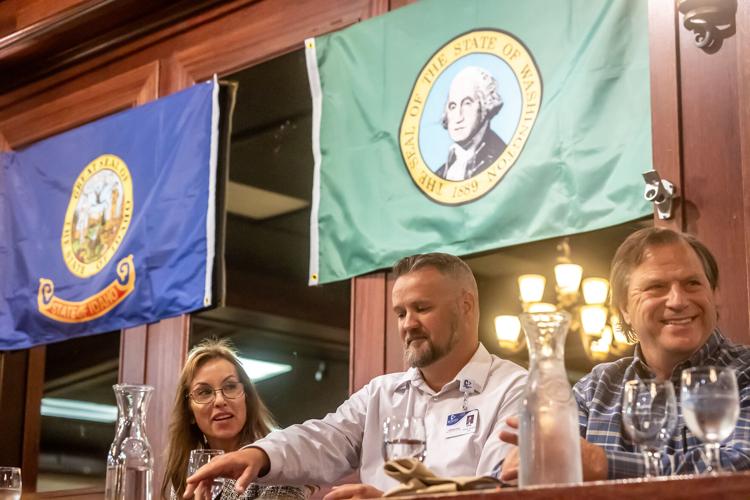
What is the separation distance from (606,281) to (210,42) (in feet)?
7.80

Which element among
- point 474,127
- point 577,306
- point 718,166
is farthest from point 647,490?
point 577,306

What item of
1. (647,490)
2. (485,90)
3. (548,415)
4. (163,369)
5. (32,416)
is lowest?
(647,490)

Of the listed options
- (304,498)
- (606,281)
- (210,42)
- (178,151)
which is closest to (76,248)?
(178,151)

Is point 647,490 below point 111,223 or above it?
below

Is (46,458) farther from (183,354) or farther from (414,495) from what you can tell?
(414,495)

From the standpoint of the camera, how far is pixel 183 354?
4250 mm

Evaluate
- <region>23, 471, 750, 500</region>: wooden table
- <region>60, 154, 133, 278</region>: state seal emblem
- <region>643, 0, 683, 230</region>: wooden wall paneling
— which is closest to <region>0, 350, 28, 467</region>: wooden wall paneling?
<region>60, 154, 133, 278</region>: state seal emblem

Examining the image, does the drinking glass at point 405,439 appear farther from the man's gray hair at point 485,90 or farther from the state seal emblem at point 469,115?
the man's gray hair at point 485,90

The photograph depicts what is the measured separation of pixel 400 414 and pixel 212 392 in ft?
3.10

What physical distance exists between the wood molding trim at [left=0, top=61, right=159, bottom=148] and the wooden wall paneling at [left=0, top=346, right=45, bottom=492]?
3.14ft

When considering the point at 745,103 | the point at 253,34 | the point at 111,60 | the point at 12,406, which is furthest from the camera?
the point at 12,406

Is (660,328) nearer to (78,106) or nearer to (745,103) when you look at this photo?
(745,103)

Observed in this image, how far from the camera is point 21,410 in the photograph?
16.2 feet

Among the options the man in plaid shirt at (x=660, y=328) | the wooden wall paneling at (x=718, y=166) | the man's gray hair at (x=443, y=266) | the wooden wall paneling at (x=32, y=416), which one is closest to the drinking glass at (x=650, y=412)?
the man in plaid shirt at (x=660, y=328)
